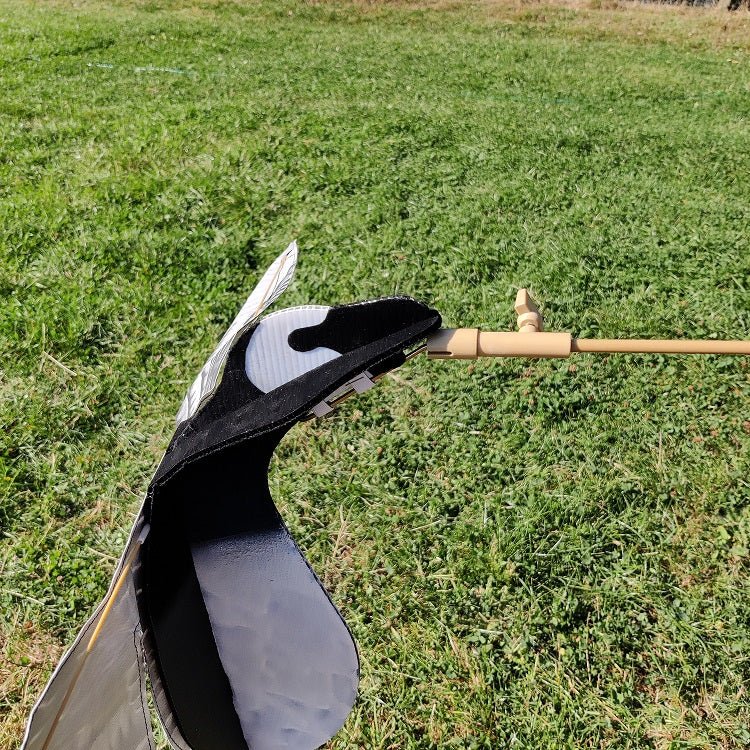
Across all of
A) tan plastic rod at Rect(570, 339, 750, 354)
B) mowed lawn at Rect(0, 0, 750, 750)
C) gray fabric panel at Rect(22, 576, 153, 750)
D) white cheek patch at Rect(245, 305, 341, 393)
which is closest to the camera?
gray fabric panel at Rect(22, 576, 153, 750)

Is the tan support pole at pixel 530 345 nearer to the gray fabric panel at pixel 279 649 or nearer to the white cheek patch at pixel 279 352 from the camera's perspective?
the white cheek patch at pixel 279 352

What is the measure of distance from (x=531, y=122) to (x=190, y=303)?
449cm

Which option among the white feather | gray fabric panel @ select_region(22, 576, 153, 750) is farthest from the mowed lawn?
the white feather

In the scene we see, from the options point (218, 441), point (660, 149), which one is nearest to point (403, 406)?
point (218, 441)

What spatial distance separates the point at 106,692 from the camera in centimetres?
132

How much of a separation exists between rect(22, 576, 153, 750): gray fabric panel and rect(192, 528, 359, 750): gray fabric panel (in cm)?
17

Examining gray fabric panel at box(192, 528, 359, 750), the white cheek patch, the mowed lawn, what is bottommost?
the mowed lawn

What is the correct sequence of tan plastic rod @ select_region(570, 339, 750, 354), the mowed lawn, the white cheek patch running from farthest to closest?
the mowed lawn < the white cheek patch < tan plastic rod @ select_region(570, 339, 750, 354)

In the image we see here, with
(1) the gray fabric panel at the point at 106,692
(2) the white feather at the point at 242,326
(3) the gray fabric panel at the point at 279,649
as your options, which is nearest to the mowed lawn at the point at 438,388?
(3) the gray fabric panel at the point at 279,649

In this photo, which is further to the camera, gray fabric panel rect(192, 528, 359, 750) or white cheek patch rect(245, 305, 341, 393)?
white cheek patch rect(245, 305, 341, 393)

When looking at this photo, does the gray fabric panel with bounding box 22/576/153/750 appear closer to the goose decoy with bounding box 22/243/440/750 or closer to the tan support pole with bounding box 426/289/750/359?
the goose decoy with bounding box 22/243/440/750

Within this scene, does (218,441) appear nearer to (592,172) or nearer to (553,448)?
(553,448)

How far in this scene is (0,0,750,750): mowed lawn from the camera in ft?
8.82

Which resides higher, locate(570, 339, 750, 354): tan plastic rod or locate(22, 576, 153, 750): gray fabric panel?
locate(570, 339, 750, 354): tan plastic rod
